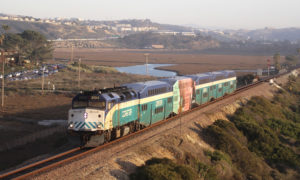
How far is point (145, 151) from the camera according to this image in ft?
77.5

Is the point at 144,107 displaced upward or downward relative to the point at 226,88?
upward

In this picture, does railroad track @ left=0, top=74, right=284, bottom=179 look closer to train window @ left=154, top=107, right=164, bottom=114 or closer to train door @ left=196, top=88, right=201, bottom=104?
train window @ left=154, top=107, right=164, bottom=114

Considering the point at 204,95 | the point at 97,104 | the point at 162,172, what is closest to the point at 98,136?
the point at 97,104

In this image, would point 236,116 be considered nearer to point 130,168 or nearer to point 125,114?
point 125,114

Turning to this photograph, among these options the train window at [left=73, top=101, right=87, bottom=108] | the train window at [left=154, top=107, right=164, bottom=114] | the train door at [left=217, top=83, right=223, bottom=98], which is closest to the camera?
the train window at [left=73, top=101, right=87, bottom=108]

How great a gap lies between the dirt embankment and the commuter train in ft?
4.14

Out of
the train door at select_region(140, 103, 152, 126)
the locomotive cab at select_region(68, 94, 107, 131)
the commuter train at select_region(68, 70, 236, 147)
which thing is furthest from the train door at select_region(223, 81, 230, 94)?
the locomotive cab at select_region(68, 94, 107, 131)

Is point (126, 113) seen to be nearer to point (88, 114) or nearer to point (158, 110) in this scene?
point (88, 114)

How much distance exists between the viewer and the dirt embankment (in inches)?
753

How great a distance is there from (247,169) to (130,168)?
12.8 metres

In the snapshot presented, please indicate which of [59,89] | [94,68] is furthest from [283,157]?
[94,68]

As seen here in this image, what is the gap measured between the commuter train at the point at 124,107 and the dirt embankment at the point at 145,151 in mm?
1263

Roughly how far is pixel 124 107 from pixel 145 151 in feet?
13.0

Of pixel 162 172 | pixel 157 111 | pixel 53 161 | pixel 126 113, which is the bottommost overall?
pixel 53 161
